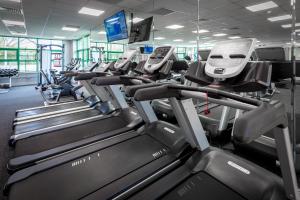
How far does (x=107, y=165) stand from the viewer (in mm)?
1750

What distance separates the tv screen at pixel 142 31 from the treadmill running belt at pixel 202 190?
10.5 ft

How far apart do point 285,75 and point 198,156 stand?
3.42ft

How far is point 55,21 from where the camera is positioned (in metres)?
7.48

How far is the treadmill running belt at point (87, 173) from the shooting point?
4.71 ft

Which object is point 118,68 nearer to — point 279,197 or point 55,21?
point 279,197

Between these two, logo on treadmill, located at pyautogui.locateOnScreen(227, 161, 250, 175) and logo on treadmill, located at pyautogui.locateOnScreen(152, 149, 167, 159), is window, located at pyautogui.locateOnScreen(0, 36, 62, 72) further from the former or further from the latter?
logo on treadmill, located at pyautogui.locateOnScreen(227, 161, 250, 175)

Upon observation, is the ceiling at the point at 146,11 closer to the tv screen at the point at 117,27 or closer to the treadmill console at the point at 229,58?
the tv screen at the point at 117,27

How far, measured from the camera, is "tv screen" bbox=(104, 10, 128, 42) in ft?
16.4

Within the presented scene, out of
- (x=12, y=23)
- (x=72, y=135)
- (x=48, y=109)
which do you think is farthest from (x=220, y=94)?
(x=12, y=23)

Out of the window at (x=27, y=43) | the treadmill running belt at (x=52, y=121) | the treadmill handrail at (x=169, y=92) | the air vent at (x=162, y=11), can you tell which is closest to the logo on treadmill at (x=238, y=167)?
the treadmill handrail at (x=169, y=92)

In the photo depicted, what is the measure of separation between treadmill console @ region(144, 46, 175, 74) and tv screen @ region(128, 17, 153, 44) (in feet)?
3.86

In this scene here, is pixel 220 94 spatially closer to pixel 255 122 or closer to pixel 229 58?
pixel 255 122

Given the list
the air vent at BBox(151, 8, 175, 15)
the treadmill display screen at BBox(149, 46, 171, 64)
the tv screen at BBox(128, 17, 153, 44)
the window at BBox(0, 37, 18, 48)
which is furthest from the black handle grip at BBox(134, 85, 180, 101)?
the window at BBox(0, 37, 18, 48)

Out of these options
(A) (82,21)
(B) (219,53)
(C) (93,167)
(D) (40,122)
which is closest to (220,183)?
(C) (93,167)
